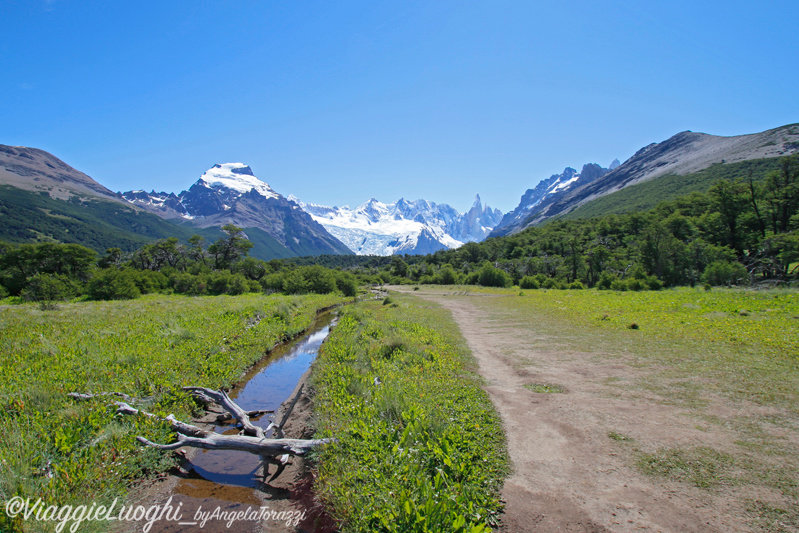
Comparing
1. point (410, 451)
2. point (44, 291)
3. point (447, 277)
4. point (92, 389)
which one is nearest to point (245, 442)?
point (410, 451)

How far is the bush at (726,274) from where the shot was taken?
39.0 meters

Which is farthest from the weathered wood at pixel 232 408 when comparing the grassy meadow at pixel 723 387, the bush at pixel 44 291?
the bush at pixel 44 291

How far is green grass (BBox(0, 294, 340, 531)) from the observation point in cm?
604

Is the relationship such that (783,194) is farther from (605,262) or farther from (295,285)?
(295,285)

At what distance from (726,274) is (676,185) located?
15699 cm

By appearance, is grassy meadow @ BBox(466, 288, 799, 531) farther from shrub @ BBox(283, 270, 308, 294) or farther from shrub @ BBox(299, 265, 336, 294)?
shrub @ BBox(299, 265, 336, 294)

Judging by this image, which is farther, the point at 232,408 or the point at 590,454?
the point at 232,408

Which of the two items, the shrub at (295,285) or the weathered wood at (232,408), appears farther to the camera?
the shrub at (295,285)

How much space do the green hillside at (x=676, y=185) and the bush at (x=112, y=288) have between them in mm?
163911

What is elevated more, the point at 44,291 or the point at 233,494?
the point at 44,291

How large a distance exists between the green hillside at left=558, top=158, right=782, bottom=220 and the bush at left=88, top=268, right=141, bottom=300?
164 meters

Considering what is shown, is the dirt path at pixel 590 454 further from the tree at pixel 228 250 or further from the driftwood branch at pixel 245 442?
the tree at pixel 228 250

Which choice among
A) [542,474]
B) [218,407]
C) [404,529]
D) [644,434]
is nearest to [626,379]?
[644,434]

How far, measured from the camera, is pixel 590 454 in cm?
625
